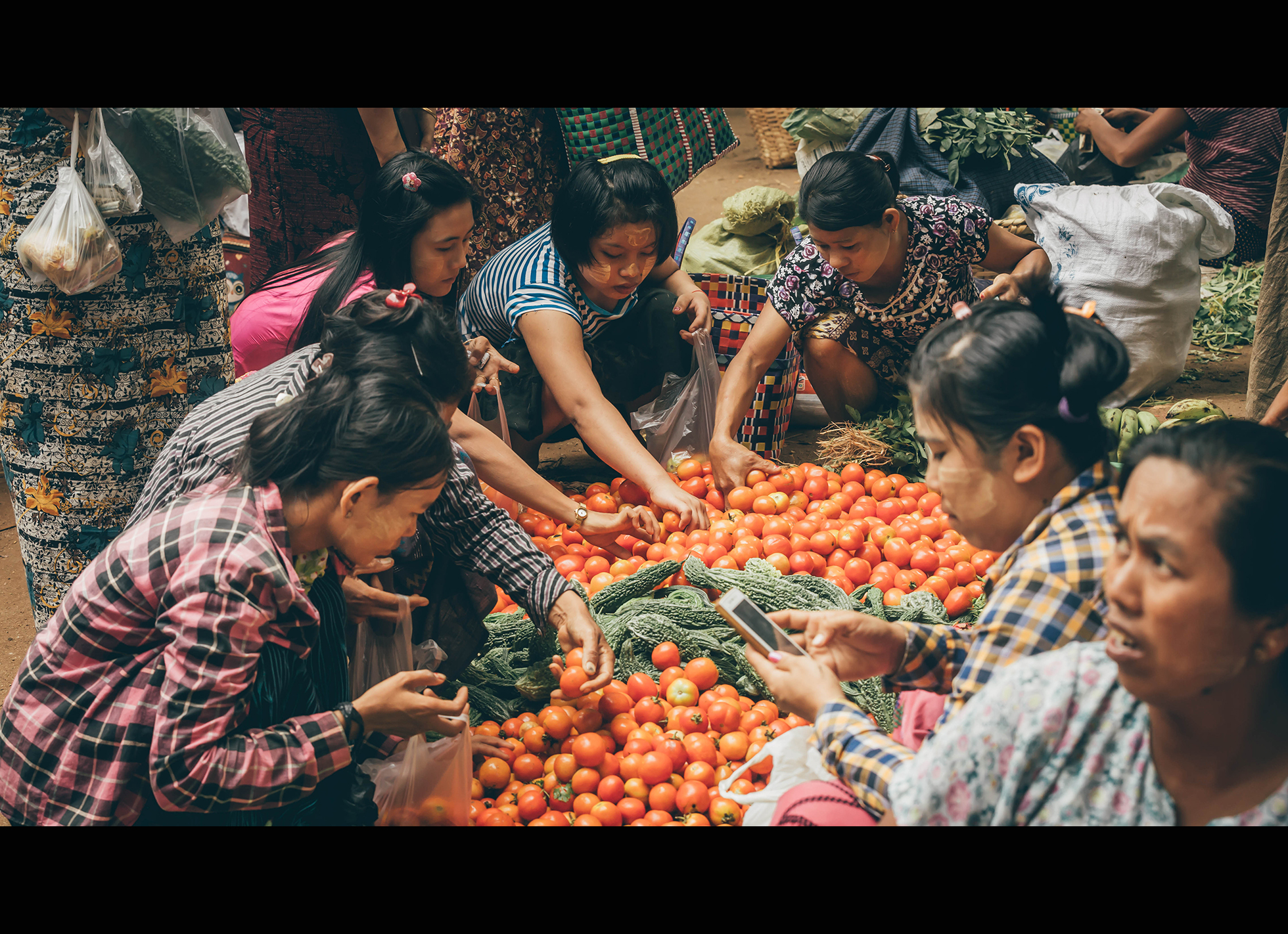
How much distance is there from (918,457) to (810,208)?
50.4 inches

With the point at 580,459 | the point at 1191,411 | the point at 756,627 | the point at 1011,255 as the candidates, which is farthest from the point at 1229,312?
the point at 756,627

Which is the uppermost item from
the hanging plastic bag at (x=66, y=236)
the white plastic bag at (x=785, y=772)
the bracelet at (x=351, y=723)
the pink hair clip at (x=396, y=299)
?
the hanging plastic bag at (x=66, y=236)

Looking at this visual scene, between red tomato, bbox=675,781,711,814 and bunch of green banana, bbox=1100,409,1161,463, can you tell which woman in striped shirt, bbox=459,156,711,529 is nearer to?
red tomato, bbox=675,781,711,814

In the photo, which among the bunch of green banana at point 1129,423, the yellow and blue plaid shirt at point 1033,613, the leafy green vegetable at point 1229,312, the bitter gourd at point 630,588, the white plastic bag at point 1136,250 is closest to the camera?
the yellow and blue plaid shirt at point 1033,613

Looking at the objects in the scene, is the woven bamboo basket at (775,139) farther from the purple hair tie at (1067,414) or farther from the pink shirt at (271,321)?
the purple hair tie at (1067,414)

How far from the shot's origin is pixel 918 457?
4.43 metres

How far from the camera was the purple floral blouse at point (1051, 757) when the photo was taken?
1526mm

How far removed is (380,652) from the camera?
2785 millimetres

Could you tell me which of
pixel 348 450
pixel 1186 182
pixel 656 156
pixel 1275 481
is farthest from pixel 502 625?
pixel 1186 182

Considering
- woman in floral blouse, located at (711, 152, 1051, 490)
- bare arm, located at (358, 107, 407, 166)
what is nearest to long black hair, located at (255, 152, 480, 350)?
bare arm, located at (358, 107, 407, 166)

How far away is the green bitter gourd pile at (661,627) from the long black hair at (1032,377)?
1134 millimetres

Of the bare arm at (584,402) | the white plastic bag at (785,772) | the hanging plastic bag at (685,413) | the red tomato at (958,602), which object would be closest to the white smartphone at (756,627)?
the white plastic bag at (785,772)
